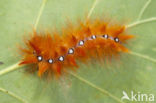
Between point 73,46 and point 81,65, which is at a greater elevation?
point 73,46

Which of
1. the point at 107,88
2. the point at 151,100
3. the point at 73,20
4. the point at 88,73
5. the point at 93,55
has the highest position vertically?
the point at 73,20

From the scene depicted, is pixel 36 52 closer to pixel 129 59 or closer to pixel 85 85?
pixel 85 85

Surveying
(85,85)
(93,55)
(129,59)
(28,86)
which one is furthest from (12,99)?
(129,59)
